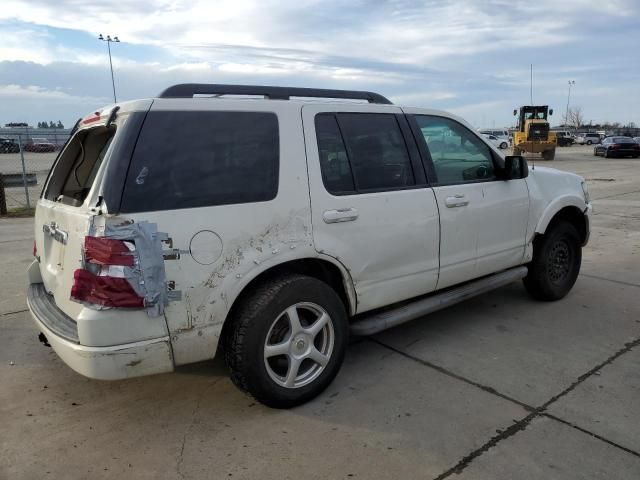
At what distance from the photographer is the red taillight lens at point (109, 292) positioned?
2521 millimetres

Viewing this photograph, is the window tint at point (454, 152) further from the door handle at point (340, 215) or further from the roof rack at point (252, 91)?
the door handle at point (340, 215)

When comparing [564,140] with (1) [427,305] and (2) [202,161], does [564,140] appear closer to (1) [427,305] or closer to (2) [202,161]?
(1) [427,305]

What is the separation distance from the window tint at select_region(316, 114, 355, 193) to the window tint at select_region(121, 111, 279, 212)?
1.10ft

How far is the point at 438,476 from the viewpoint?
2.55 metres

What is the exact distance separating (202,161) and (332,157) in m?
0.89

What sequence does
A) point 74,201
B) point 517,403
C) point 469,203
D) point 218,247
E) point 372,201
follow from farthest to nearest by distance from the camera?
point 469,203 → point 372,201 → point 517,403 → point 74,201 → point 218,247

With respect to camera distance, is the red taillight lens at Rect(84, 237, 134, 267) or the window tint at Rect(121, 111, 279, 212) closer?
the red taillight lens at Rect(84, 237, 134, 267)

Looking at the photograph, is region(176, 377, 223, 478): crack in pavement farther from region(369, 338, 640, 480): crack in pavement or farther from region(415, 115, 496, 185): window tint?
region(415, 115, 496, 185): window tint

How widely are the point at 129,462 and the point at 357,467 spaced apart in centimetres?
120

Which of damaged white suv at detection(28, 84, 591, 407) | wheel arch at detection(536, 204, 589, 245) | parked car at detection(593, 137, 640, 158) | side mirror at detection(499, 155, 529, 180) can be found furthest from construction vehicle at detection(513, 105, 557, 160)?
damaged white suv at detection(28, 84, 591, 407)

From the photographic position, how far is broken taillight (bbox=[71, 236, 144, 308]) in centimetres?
251

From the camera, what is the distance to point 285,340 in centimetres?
308

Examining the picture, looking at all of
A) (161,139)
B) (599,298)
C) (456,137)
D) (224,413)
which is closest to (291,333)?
(224,413)

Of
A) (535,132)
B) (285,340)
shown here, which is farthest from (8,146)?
(285,340)
